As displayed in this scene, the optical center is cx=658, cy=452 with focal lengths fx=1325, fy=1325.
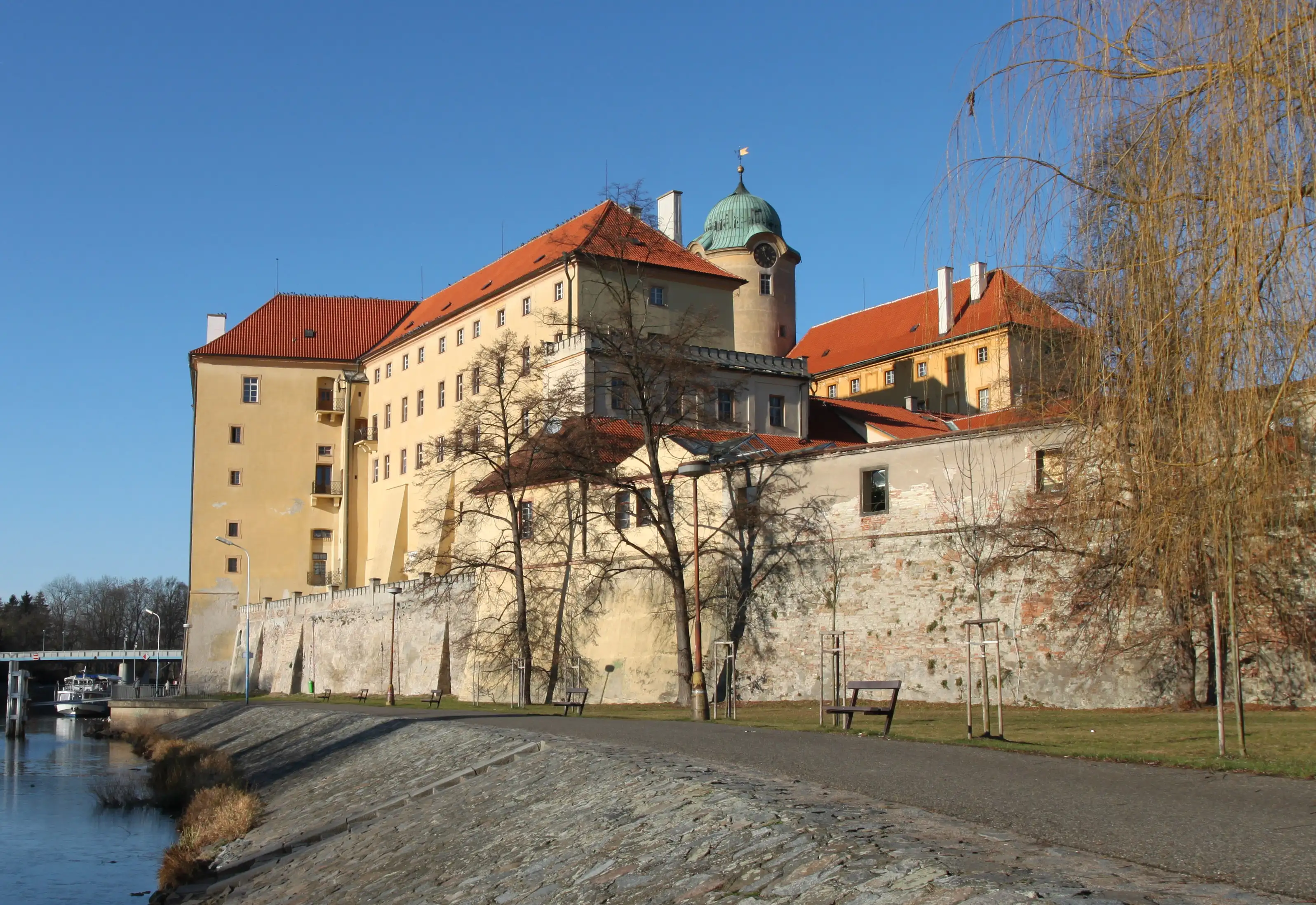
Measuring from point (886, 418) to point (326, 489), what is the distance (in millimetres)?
34321

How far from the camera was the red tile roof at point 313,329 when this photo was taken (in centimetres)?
7650

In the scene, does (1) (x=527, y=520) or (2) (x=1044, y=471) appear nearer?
(2) (x=1044, y=471)

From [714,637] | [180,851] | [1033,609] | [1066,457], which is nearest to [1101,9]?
[1066,457]

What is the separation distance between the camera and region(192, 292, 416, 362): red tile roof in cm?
7650

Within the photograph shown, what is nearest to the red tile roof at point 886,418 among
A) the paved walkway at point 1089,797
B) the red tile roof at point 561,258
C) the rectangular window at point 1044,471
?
the red tile roof at point 561,258

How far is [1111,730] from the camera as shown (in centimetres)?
2053

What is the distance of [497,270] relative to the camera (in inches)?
2611

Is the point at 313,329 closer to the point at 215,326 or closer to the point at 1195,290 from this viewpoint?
the point at 215,326

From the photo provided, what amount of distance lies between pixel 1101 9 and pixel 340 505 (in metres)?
70.0

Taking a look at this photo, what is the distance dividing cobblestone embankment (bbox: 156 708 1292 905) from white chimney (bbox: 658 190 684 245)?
159ft

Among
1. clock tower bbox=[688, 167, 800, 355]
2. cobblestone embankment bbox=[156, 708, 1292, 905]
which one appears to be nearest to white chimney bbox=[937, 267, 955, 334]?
cobblestone embankment bbox=[156, 708, 1292, 905]

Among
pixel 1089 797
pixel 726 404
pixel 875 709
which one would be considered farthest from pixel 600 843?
pixel 726 404

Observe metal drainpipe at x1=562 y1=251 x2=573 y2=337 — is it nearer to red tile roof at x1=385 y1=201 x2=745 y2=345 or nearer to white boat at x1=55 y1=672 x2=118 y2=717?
red tile roof at x1=385 y1=201 x2=745 y2=345

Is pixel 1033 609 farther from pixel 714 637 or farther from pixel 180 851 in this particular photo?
pixel 180 851
